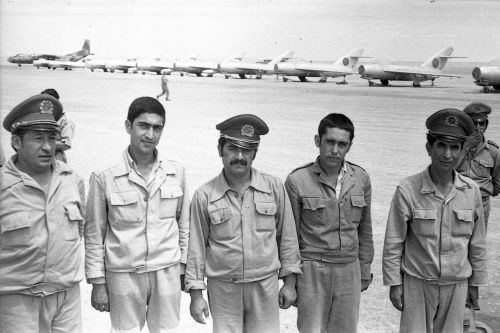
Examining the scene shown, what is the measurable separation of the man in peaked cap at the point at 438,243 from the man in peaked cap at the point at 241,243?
68 cm

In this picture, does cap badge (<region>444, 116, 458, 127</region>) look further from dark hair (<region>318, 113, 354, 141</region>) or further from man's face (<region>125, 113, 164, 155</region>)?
man's face (<region>125, 113, 164, 155</region>)

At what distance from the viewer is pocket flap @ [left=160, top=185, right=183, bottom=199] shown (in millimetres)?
3122

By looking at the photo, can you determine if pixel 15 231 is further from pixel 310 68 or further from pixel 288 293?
pixel 310 68

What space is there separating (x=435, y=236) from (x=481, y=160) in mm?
1630

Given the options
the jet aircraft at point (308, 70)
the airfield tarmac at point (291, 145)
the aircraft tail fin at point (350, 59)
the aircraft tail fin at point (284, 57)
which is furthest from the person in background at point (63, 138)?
Answer: the aircraft tail fin at point (284, 57)

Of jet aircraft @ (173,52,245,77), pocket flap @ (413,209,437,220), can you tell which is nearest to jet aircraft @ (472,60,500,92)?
jet aircraft @ (173,52,245,77)

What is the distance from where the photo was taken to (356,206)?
3.34m

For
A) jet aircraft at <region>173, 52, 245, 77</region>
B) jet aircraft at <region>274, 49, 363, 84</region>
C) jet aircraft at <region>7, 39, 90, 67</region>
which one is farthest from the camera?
jet aircraft at <region>7, 39, 90, 67</region>

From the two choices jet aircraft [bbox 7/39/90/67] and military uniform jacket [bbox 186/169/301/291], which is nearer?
military uniform jacket [bbox 186/169/301/291]

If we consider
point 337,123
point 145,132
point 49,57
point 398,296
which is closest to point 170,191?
point 145,132

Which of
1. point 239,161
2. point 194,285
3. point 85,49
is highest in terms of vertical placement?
point 85,49

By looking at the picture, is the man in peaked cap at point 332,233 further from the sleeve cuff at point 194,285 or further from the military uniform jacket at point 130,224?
the military uniform jacket at point 130,224

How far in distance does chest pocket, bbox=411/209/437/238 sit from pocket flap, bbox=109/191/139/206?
1.72 m

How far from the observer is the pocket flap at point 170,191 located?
10.2 ft
